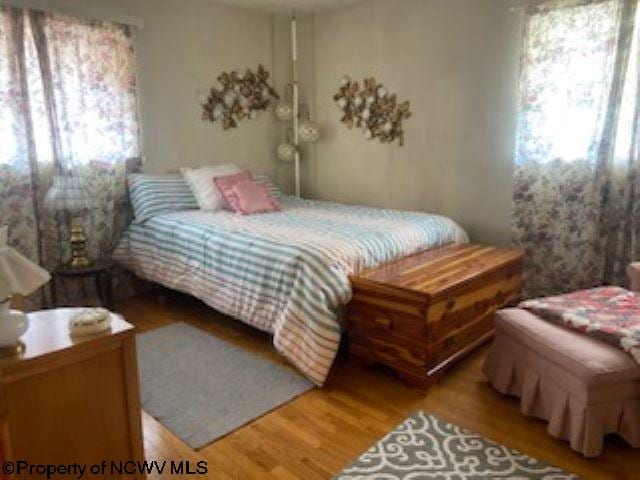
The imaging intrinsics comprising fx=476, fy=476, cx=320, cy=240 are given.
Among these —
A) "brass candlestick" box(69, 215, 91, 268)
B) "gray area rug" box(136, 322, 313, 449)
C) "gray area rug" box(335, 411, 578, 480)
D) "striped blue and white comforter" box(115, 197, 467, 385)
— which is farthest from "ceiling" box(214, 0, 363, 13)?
"gray area rug" box(335, 411, 578, 480)

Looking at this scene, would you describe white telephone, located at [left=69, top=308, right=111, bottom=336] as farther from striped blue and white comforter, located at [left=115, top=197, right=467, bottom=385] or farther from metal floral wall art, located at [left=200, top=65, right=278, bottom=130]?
metal floral wall art, located at [left=200, top=65, right=278, bottom=130]

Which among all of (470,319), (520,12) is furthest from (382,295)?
(520,12)

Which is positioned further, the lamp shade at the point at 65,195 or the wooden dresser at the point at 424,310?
the lamp shade at the point at 65,195

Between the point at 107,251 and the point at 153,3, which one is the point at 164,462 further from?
the point at 153,3

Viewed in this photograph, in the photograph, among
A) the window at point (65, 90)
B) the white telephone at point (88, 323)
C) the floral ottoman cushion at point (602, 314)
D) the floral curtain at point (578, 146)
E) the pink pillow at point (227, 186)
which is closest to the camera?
the white telephone at point (88, 323)

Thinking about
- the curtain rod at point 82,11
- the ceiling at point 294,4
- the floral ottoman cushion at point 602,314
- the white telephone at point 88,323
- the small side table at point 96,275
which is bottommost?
the small side table at point 96,275

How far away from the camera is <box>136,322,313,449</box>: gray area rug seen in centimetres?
200

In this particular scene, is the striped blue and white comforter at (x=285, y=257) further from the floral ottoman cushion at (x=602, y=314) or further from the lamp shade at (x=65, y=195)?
the floral ottoman cushion at (x=602, y=314)

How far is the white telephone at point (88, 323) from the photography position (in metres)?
1.39

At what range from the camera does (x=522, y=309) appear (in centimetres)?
221

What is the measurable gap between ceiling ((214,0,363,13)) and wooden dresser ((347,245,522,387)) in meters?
2.42

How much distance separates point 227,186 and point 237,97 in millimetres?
1008

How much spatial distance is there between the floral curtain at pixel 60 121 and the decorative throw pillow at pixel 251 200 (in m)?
0.82

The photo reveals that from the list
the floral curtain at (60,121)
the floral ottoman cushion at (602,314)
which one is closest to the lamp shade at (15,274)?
the floral ottoman cushion at (602,314)
